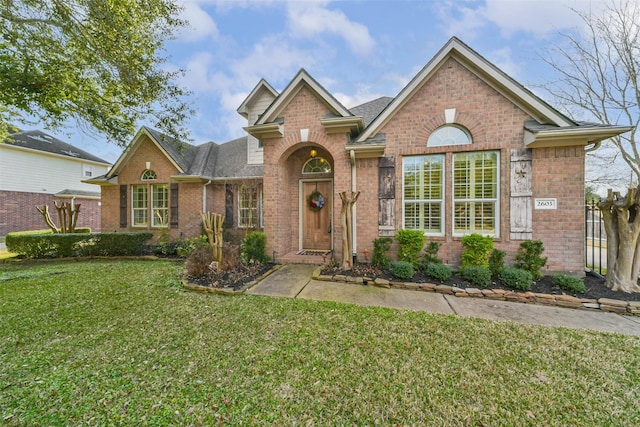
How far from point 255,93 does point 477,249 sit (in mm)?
10518

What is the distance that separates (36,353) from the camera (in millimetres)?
3020

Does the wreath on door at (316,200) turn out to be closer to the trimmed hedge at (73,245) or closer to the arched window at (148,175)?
the trimmed hedge at (73,245)

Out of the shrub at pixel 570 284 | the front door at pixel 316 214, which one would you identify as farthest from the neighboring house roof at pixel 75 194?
the shrub at pixel 570 284

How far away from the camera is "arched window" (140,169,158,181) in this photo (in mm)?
10844

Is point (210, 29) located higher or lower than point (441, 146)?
higher

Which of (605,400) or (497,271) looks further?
(497,271)

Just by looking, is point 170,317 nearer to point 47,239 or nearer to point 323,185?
point 323,185

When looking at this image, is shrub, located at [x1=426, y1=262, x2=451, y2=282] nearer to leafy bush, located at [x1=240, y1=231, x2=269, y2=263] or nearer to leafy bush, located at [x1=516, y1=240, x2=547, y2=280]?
leafy bush, located at [x1=516, y1=240, x2=547, y2=280]

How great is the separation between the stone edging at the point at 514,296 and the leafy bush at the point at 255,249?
2.36 m

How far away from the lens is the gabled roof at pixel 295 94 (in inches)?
270

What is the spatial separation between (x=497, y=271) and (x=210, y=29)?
12.7 meters

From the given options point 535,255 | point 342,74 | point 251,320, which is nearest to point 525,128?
point 535,255

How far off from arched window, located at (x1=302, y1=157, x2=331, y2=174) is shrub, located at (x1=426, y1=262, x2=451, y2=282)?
4433mm

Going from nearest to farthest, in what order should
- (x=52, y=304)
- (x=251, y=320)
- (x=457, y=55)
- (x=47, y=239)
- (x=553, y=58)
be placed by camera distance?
(x=251, y=320), (x=52, y=304), (x=457, y=55), (x=47, y=239), (x=553, y=58)
